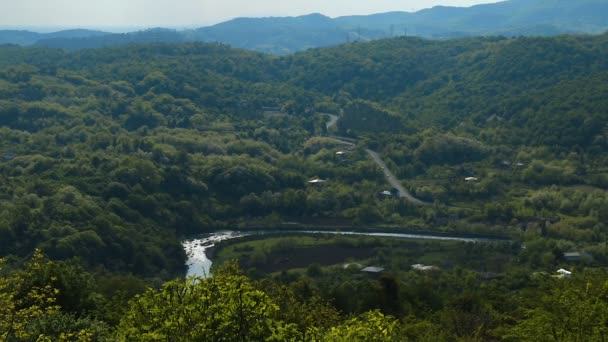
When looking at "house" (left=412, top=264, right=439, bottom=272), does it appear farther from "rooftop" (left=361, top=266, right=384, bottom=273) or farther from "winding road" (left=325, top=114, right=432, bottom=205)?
"winding road" (left=325, top=114, right=432, bottom=205)

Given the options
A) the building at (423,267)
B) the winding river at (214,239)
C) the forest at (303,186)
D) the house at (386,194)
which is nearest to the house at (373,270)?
the forest at (303,186)

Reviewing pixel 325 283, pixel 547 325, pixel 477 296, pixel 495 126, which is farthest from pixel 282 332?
pixel 495 126

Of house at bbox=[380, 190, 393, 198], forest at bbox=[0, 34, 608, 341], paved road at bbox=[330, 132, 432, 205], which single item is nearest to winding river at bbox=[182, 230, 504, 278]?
forest at bbox=[0, 34, 608, 341]

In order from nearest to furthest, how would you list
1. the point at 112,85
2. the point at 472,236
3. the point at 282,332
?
the point at 282,332 → the point at 472,236 → the point at 112,85

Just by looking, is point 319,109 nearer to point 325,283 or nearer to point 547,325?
point 325,283

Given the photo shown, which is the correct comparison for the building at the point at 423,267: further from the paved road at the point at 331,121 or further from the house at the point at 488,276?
the paved road at the point at 331,121

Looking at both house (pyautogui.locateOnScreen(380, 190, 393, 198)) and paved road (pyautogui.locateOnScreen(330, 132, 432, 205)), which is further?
house (pyautogui.locateOnScreen(380, 190, 393, 198))
